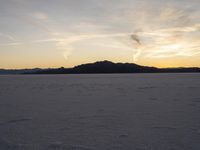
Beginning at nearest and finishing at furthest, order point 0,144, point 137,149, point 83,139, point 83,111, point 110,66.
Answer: point 137,149 → point 0,144 → point 83,139 → point 83,111 → point 110,66

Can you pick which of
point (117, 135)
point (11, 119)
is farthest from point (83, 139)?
point (11, 119)

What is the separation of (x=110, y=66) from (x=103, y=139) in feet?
481

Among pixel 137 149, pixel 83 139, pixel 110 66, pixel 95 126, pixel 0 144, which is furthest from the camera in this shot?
pixel 110 66

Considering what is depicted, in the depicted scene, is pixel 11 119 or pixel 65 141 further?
pixel 11 119

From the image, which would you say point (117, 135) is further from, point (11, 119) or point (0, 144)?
point (11, 119)

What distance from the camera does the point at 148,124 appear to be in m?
6.17

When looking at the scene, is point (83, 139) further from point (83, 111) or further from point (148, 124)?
point (83, 111)

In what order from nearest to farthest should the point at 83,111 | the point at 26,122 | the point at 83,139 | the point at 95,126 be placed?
the point at 83,139 < the point at 95,126 < the point at 26,122 < the point at 83,111

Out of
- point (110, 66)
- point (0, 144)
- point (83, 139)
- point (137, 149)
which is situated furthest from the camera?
point (110, 66)

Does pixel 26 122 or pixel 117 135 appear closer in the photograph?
pixel 117 135

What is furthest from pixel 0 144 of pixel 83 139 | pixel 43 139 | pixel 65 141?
pixel 83 139

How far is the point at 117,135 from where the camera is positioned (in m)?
5.23

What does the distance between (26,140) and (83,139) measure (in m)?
1.09

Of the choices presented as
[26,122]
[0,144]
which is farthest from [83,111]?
[0,144]
